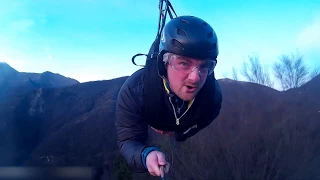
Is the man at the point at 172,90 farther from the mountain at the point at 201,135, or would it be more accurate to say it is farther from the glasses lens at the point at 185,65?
the mountain at the point at 201,135

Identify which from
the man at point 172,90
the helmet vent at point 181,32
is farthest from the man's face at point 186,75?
the helmet vent at point 181,32

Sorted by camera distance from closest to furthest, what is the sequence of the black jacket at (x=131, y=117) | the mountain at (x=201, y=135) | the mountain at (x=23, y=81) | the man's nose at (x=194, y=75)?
the man's nose at (x=194, y=75) < the black jacket at (x=131, y=117) < the mountain at (x=201, y=135) < the mountain at (x=23, y=81)

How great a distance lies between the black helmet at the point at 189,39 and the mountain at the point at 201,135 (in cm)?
511

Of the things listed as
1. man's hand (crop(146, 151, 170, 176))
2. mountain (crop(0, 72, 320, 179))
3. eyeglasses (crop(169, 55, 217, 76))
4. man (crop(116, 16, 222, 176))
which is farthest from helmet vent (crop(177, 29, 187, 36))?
mountain (crop(0, 72, 320, 179))

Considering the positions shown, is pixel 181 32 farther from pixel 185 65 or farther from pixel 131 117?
pixel 131 117

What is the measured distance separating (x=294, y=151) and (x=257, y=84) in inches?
269

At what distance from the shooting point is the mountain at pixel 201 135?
42.8 feet

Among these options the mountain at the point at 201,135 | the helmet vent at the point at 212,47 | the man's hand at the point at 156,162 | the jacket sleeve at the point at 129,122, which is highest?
the helmet vent at the point at 212,47

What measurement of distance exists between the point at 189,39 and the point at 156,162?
0.72 metres

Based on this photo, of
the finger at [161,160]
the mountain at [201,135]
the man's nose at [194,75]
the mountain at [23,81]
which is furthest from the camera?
the mountain at [23,81]

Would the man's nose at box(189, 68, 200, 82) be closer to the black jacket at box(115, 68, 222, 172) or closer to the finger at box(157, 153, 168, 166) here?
the black jacket at box(115, 68, 222, 172)

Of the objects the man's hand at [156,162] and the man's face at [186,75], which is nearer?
the man's hand at [156,162]

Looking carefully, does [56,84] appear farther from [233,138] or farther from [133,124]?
[133,124]

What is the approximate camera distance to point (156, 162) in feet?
5.67
